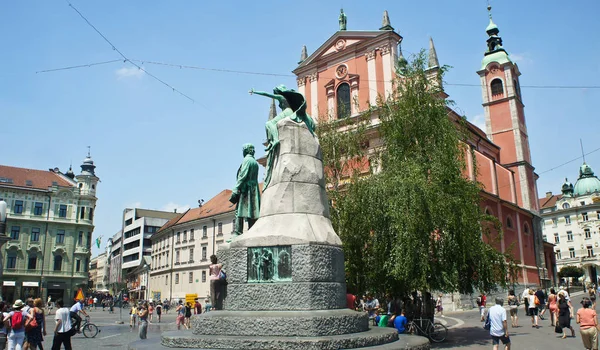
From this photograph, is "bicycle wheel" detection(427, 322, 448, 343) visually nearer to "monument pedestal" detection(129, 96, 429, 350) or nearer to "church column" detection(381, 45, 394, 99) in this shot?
"monument pedestal" detection(129, 96, 429, 350)

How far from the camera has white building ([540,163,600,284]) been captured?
71812mm

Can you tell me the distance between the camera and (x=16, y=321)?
8703 mm

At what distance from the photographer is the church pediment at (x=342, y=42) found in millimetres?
32062

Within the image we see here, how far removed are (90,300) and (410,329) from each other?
163 feet

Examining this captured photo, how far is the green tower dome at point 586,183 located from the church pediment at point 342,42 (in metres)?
61.8

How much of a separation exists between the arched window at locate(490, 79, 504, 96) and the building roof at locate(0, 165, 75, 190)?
49.2 metres

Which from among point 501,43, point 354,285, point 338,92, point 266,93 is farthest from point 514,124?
point 266,93

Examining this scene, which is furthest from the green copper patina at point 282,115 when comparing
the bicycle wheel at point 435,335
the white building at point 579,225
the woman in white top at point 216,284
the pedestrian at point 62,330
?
the white building at point 579,225

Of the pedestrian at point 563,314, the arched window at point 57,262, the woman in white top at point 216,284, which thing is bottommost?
the pedestrian at point 563,314

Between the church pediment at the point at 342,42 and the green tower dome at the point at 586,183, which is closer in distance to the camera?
the church pediment at the point at 342,42

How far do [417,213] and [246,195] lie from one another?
551 centimetres

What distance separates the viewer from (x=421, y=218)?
12812 mm

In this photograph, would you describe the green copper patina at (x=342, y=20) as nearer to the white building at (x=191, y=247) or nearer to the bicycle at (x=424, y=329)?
the white building at (x=191, y=247)

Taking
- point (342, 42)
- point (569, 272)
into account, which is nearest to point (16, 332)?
point (342, 42)
